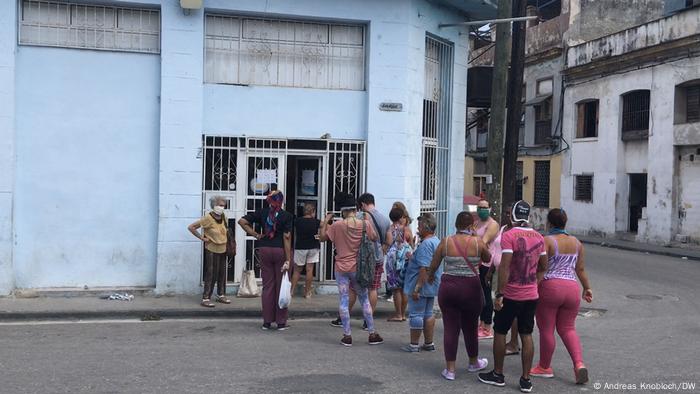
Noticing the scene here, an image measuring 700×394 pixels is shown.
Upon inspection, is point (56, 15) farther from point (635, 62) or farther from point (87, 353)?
point (635, 62)

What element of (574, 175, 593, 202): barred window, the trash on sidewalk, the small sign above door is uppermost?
the small sign above door

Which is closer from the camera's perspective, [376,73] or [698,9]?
[376,73]

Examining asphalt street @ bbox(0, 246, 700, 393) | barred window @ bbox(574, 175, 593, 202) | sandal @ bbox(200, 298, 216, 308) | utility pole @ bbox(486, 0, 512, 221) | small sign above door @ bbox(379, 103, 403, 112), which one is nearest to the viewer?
asphalt street @ bbox(0, 246, 700, 393)

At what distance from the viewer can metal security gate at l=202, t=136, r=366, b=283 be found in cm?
1102

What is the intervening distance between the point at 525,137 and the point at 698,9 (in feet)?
A: 36.7

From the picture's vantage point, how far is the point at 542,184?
30.7 meters

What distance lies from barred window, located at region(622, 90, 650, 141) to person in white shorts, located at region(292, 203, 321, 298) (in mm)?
16875

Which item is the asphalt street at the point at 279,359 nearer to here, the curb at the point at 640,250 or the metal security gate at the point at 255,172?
the metal security gate at the point at 255,172

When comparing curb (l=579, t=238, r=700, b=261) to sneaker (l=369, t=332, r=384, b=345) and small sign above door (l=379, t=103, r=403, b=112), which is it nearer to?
small sign above door (l=379, t=103, r=403, b=112)

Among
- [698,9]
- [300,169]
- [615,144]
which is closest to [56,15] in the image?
[300,169]

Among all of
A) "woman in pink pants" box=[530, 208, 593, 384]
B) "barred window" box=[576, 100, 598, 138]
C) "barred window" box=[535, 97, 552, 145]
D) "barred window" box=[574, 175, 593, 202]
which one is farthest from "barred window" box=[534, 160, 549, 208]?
"woman in pink pants" box=[530, 208, 593, 384]

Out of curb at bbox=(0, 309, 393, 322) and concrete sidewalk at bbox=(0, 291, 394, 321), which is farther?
concrete sidewalk at bbox=(0, 291, 394, 321)

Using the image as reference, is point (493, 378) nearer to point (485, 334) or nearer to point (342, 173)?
point (485, 334)

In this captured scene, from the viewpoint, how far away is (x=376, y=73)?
447 inches
